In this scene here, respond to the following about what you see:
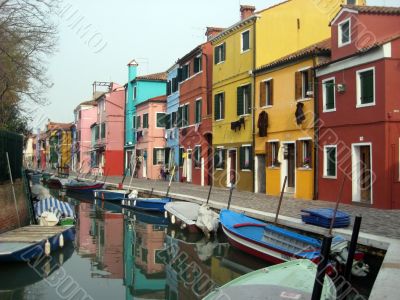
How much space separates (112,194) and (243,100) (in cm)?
898

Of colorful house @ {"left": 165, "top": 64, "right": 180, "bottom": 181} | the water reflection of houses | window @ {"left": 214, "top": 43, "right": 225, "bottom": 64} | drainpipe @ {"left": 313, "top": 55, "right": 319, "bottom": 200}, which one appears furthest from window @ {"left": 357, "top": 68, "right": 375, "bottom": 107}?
colorful house @ {"left": 165, "top": 64, "right": 180, "bottom": 181}

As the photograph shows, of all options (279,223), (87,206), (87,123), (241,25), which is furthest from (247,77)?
(87,123)

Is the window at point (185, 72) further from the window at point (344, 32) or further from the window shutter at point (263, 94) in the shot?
the window at point (344, 32)

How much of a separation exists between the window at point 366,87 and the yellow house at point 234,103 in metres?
7.77

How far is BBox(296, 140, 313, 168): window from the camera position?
2003 cm

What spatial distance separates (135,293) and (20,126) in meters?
21.1

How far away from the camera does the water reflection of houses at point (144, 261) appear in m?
10.1

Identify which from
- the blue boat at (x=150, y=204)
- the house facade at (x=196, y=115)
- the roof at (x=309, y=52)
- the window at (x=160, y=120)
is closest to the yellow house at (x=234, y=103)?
the house facade at (x=196, y=115)

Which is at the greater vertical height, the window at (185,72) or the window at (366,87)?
the window at (185,72)

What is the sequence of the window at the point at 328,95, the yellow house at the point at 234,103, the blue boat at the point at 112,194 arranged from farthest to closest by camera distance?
the blue boat at the point at 112,194, the yellow house at the point at 234,103, the window at the point at 328,95

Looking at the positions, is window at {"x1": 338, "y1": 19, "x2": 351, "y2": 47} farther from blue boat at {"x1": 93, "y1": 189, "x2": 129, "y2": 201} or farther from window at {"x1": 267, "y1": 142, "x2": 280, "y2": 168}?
blue boat at {"x1": 93, "y1": 189, "x2": 129, "y2": 201}

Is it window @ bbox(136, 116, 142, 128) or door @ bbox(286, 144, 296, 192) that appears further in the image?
window @ bbox(136, 116, 142, 128)

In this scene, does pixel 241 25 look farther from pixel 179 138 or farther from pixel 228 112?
pixel 179 138

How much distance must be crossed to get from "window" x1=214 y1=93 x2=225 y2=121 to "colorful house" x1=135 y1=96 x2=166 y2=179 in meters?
10.8
